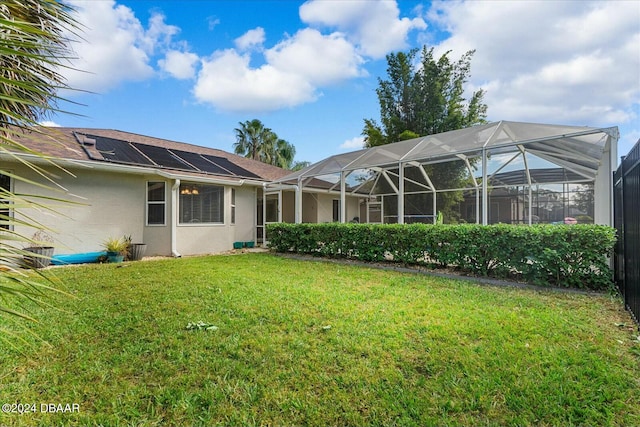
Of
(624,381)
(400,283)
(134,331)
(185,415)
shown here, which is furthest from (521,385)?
(134,331)

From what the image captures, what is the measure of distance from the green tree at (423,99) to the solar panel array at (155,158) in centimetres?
1243

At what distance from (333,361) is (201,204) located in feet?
30.9

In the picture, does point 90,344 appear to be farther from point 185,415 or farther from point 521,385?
point 521,385

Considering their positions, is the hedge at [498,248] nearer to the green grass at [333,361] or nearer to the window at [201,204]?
the green grass at [333,361]

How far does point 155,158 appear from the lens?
36.2 feet

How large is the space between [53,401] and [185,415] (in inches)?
43.4

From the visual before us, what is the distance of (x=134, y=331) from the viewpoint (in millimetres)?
3500

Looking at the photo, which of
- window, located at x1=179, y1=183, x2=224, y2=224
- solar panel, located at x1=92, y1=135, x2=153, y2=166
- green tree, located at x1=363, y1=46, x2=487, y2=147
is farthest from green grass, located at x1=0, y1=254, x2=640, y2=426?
green tree, located at x1=363, y1=46, x2=487, y2=147

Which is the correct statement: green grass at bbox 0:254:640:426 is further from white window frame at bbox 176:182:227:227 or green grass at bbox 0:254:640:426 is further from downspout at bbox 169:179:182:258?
white window frame at bbox 176:182:227:227

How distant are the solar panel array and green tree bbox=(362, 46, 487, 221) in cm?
1243

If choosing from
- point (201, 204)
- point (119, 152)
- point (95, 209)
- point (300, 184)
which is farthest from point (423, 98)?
point (95, 209)

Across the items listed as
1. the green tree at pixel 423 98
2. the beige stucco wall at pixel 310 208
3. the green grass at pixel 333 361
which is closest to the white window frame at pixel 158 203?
the green grass at pixel 333 361

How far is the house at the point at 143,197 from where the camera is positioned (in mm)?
8516

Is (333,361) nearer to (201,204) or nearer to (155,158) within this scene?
Answer: (201,204)
